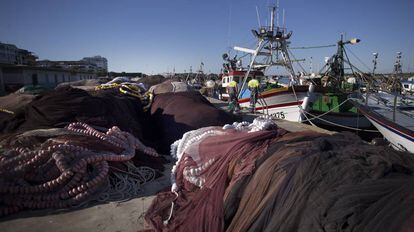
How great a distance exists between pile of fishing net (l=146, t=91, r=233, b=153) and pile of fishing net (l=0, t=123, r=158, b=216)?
157 centimetres

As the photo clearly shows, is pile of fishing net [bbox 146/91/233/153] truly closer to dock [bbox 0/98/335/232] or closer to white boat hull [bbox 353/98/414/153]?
dock [bbox 0/98/335/232]

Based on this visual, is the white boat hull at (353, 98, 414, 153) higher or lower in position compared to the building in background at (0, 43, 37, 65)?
lower

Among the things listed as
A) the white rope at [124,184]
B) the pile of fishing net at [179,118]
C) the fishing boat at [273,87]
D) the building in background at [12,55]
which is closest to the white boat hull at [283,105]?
the fishing boat at [273,87]

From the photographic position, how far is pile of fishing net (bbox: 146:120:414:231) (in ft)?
4.97

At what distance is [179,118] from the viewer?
17.8 ft

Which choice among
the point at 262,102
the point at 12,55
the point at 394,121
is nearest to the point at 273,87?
the point at 262,102

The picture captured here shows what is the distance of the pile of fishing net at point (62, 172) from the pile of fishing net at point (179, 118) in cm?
157

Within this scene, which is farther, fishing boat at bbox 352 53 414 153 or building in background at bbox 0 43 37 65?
building in background at bbox 0 43 37 65

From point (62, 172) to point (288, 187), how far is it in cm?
235

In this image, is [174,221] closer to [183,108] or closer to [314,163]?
[314,163]

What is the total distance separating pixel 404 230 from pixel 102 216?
2.47m

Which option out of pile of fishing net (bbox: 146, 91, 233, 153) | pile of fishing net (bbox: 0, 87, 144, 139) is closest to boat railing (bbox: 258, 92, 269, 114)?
pile of fishing net (bbox: 146, 91, 233, 153)

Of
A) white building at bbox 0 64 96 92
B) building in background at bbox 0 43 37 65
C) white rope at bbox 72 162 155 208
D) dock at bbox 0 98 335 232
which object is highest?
building in background at bbox 0 43 37 65

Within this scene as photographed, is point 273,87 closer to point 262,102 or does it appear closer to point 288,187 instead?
point 262,102
